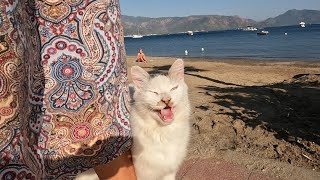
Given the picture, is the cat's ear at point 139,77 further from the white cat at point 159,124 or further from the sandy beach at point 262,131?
the sandy beach at point 262,131

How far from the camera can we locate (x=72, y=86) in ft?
4.66

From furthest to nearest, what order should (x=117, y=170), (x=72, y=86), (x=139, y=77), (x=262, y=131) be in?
(x=262, y=131) < (x=139, y=77) < (x=117, y=170) < (x=72, y=86)

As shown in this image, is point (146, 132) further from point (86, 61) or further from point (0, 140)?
point (0, 140)

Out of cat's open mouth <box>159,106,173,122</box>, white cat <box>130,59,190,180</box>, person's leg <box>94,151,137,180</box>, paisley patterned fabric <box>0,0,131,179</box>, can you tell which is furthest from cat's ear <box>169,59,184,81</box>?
paisley patterned fabric <box>0,0,131,179</box>

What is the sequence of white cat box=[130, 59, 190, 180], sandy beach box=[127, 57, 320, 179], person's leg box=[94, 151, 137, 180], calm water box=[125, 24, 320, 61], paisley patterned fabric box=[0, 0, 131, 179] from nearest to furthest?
1. paisley patterned fabric box=[0, 0, 131, 179]
2. person's leg box=[94, 151, 137, 180]
3. white cat box=[130, 59, 190, 180]
4. sandy beach box=[127, 57, 320, 179]
5. calm water box=[125, 24, 320, 61]

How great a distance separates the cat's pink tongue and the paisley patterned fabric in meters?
1.29

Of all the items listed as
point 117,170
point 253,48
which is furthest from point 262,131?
point 253,48

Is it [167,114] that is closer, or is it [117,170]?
[117,170]

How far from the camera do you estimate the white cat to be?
288cm

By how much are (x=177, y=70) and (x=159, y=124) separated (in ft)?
1.73

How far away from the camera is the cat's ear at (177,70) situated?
3.17m

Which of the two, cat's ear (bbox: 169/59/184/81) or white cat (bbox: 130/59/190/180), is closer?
white cat (bbox: 130/59/190/180)

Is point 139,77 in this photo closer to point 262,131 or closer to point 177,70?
point 177,70

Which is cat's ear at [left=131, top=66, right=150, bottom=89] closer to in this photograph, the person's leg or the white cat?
the white cat
